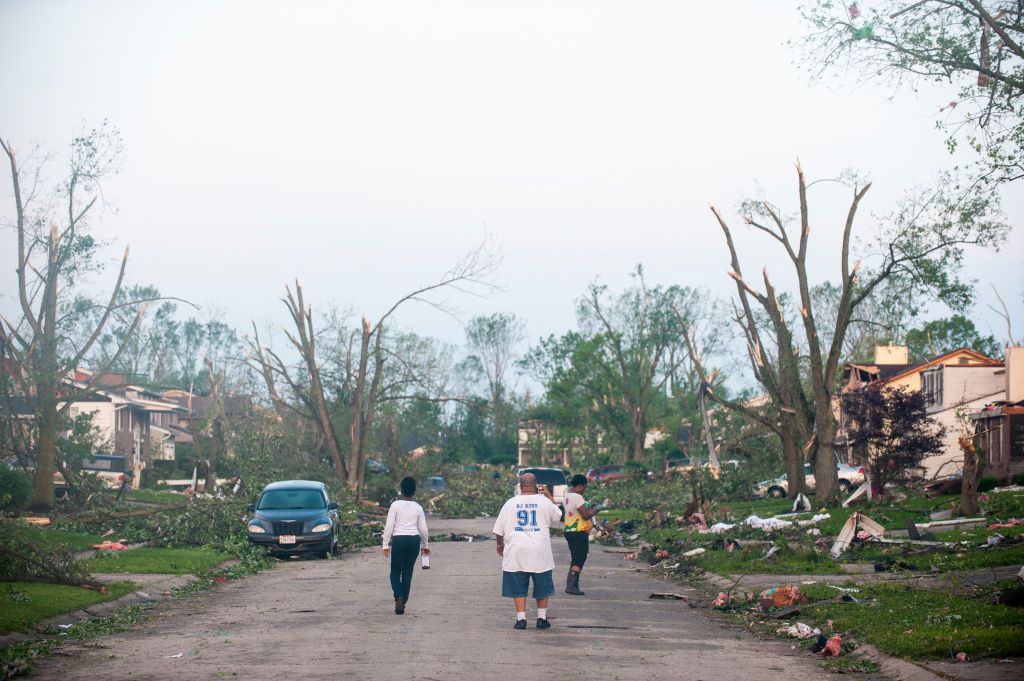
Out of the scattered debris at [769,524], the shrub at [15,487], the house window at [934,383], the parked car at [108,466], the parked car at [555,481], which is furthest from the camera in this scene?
the house window at [934,383]

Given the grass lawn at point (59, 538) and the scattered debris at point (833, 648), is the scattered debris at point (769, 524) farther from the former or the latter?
the grass lawn at point (59, 538)

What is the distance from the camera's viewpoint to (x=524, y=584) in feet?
41.4

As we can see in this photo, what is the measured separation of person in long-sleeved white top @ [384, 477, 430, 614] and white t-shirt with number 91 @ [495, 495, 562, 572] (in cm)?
134

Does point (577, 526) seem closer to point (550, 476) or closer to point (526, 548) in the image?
point (526, 548)

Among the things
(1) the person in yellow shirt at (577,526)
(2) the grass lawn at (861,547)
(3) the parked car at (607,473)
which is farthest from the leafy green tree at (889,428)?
(3) the parked car at (607,473)

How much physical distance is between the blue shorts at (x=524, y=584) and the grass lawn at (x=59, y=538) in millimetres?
13041

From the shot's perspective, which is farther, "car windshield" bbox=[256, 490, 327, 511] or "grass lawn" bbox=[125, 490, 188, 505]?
"grass lawn" bbox=[125, 490, 188, 505]

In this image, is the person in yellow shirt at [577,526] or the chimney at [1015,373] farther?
the chimney at [1015,373]

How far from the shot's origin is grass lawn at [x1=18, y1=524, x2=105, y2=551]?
22719 mm

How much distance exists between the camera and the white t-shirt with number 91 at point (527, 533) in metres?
12.6

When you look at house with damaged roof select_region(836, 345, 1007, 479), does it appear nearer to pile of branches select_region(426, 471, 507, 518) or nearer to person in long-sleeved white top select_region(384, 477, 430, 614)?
pile of branches select_region(426, 471, 507, 518)

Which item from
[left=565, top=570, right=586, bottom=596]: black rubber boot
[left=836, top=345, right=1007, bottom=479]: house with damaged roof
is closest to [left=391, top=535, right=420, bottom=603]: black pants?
[left=565, top=570, right=586, bottom=596]: black rubber boot

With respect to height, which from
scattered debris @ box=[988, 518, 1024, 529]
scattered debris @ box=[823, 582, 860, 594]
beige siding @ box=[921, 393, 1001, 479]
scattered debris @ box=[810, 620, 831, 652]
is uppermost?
beige siding @ box=[921, 393, 1001, 479]

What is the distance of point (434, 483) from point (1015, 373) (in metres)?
25.5
